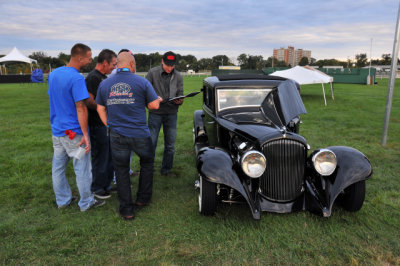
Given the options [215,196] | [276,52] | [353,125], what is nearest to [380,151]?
[353,125]

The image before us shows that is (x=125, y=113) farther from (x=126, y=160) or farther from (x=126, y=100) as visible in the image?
(x=126, y=160)

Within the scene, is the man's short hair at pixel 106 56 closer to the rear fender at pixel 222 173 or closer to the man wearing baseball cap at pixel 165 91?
the man wearing baseball cap at pixel 165 91

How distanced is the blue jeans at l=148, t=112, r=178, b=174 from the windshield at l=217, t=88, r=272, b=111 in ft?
2.98

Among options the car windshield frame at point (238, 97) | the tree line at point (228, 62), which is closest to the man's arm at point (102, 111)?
the car windshield frame at point (238, 97)

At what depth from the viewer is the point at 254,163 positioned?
301cm

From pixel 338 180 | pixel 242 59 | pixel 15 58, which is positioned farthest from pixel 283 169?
pixel 242 59

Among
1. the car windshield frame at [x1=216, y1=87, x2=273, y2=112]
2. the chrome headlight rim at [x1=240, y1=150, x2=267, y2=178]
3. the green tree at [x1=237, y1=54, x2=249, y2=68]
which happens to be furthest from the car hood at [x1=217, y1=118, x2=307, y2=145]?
the green tree at [x1=237, y1=54, x2=249, y2=68]

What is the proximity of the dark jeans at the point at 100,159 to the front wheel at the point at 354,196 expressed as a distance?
3.26 m

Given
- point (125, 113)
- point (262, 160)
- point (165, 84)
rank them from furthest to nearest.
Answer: point (165, 84) < point (125, 113) < point (262, 160)

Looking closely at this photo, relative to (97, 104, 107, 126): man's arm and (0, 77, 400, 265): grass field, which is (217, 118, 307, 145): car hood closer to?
(0, 77, 400, 265): grass field

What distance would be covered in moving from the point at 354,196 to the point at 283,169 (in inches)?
36.6

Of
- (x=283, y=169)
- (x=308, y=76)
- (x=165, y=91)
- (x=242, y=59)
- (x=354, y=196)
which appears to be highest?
(x=242, y=59)

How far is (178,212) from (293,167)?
155 cm

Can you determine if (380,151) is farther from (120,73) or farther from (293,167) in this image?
(120,73)
